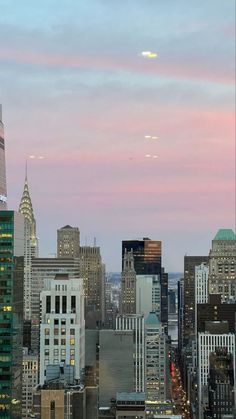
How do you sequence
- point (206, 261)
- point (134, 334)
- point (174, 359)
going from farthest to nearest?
point (206, 261) → point (174, 359) → point (134, 334)

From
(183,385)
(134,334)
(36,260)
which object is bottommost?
(183,385)

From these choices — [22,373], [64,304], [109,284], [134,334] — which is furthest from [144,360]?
[22,373]

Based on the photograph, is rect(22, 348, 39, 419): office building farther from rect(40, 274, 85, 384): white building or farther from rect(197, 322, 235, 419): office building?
rect(197, 322, 235, 419): office building

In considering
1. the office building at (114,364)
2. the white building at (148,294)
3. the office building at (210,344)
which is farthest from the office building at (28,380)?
the white building at (148,294)

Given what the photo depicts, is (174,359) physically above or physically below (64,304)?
below

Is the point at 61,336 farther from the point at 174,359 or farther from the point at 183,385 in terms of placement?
the point at 174,359

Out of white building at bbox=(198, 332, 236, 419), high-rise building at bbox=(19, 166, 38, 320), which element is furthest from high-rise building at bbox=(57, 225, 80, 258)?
white building at bbox=(198, 332, 236, 419)
